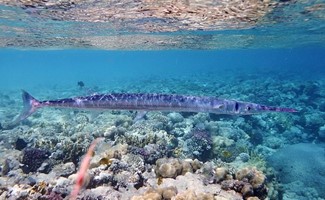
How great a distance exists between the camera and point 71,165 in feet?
26.6

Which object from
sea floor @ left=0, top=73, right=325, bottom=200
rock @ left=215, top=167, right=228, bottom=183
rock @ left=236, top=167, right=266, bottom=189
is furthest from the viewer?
rock @ left=215, top=167, right=228, bottom=183

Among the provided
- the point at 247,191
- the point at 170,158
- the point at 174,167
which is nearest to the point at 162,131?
the point at 170,158

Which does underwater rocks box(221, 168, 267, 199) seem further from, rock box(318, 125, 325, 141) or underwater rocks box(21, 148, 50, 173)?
rock box(318, 125, 325, 141)

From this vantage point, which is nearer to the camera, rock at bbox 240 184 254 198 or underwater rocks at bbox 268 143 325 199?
rock at bbox 240 184 254 198

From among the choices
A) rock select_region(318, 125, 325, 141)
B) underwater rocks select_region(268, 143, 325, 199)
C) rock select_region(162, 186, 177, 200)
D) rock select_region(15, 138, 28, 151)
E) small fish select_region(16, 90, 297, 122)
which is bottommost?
rock select_region(318, 125, 325, 141)

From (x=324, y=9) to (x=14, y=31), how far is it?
23561 mm

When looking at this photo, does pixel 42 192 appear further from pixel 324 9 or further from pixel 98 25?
pixel 324 9

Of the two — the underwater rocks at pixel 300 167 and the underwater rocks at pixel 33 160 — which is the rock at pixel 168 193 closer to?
the underwater rocks at pixel 33 160

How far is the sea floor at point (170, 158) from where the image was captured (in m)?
6.50

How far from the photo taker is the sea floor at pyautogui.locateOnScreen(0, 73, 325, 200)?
21.3 ft

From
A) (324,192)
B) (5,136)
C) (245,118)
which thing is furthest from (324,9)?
(5,136)

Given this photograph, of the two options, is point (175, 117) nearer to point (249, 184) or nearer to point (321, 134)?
point (321, 134)

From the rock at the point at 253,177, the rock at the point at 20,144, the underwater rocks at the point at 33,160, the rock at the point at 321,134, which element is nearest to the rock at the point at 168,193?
the rock at the point at 253,177


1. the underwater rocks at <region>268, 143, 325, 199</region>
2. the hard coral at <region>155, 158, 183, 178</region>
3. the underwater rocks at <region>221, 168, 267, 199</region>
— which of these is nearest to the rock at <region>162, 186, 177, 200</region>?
the hard coral at <region>155, 158, 183, 178</region>
